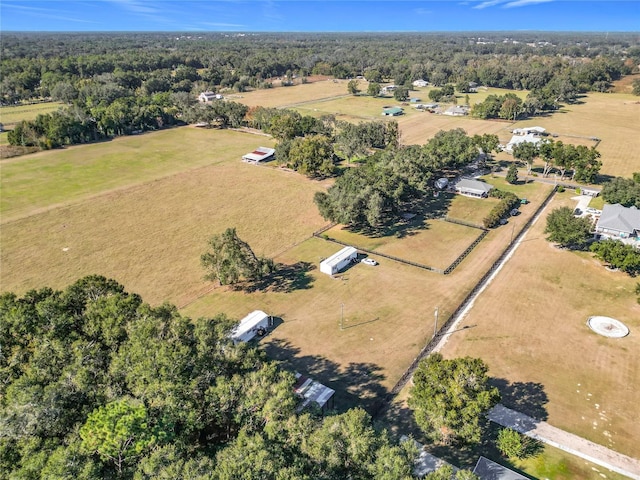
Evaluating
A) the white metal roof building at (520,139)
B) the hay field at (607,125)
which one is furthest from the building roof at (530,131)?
the hay field at (607,125)

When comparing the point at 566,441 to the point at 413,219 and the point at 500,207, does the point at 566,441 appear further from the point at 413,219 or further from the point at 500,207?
the point at 500,207

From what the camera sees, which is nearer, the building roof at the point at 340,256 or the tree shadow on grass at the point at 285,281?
the tree shadow on grass at the point at 285,281

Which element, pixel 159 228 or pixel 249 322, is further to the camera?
pixel 159 228

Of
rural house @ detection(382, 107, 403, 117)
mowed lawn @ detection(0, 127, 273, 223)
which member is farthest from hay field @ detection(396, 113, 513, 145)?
mowed lawn @ detection(0, 127, 273, 223)

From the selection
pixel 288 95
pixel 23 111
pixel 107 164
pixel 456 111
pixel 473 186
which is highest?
pixel 288 95

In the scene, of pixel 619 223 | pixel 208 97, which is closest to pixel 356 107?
pixel 208 97

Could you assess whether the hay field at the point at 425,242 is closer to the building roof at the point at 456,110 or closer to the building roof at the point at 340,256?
the building roof at the point at 340,256

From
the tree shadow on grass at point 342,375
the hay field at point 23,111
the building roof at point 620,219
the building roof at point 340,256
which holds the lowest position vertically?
the tree shadow on grass at point 342,375
